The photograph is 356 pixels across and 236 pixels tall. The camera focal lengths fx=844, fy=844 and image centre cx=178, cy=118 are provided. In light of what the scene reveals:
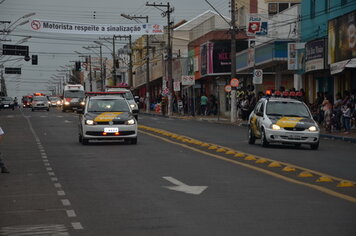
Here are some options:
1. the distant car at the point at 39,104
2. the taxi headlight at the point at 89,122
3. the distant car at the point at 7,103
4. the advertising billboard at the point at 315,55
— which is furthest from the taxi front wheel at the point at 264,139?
the distant car at the point at 7,103

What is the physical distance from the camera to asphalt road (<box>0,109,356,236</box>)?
9828mm

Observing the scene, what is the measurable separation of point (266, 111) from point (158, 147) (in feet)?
11.9

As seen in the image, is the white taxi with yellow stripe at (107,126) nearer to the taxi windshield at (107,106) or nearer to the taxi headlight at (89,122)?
the taxi headlight at (89,122)

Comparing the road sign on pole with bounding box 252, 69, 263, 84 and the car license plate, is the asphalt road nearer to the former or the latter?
the car license plate

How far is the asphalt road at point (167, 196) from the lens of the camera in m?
9.83

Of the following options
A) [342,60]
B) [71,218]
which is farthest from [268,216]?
[342,60]

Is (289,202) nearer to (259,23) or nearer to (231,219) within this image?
(231,219)

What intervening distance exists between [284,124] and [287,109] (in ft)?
4.49

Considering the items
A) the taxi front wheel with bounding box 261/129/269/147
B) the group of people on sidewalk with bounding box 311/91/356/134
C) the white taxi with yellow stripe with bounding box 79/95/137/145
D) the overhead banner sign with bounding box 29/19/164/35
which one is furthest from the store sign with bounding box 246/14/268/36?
the taxi front wheel with bounding box 261/129/269/147

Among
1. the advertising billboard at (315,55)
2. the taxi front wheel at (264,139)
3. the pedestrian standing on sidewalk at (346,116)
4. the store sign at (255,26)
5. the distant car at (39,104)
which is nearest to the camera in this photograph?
the taxi front wheel at (264,139)

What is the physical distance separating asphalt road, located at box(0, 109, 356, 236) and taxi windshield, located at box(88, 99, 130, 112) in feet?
14.8

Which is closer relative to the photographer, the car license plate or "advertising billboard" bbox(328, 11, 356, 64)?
the car license plate

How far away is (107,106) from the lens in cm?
2695

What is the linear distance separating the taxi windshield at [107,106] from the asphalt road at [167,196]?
14.8 ft
